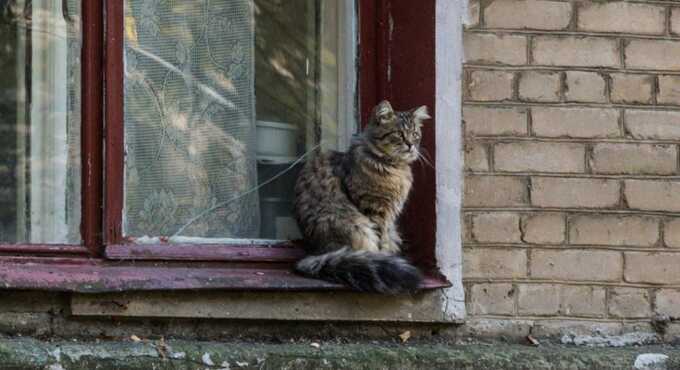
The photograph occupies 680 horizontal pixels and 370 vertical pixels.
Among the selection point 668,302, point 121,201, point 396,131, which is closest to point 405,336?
point 396,131

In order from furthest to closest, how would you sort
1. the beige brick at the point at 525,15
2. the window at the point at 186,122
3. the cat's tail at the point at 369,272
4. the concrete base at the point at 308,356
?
the beige brick at the point at 525,15 → the window at the point at 186,122 → the cat's tail at the point at 369,272 → the concrete base at the point at 308,356

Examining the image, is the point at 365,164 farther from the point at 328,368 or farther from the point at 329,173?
the point at 328,368

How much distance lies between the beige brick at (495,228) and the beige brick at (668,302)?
1.73 feet

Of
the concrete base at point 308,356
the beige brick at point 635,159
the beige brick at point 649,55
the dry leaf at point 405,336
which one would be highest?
the beige brick at point 649,55

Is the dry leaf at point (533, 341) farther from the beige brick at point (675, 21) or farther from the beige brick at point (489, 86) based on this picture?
the beige brick at point (675, 21)

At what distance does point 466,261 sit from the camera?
4.28 metres

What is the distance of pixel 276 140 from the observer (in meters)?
4.50

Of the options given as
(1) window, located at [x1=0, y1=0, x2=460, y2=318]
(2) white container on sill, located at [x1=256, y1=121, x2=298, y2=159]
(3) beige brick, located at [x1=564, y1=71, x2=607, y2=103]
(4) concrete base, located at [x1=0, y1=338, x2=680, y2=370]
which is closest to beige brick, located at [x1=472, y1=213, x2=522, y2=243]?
(1) window, located at [x1=0, y1=0, x2=460, y2=318]

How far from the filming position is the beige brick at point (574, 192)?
170 inches

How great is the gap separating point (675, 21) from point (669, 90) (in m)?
0.24

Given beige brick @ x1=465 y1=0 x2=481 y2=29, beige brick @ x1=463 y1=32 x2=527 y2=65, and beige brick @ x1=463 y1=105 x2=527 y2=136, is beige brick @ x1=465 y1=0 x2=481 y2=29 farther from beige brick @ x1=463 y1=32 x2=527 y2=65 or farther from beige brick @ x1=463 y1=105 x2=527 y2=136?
beige brick @ x1=463 y1=105 x2=527 y2=136

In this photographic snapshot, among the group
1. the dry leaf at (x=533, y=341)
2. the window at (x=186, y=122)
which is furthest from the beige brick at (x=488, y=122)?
the dry leaf at (x=533, y=341)

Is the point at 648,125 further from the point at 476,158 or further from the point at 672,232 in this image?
the point at 476,158

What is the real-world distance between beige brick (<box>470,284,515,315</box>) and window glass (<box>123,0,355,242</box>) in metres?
0.68
